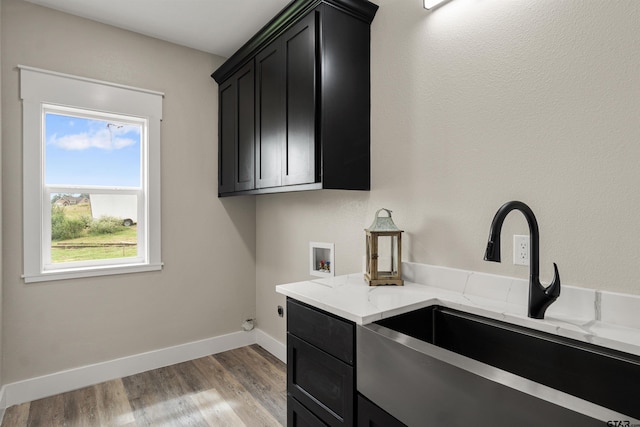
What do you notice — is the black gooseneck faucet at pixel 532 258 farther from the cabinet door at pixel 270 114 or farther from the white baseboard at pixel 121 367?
the white baseboard at pixel 121 367

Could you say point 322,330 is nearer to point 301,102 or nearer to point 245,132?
point 301,102

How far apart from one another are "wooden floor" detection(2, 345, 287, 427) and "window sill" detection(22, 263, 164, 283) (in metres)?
0.80

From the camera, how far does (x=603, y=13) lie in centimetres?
116

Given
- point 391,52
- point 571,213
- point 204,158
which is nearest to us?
point 571,213

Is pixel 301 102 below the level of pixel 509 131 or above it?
above

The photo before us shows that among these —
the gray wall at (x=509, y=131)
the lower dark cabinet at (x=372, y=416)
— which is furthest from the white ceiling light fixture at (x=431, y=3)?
the lower dark cabinet at (x=372, y=416)

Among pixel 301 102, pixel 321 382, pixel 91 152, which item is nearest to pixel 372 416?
pixel 321 382

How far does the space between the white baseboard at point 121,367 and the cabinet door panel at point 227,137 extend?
4.44 ft

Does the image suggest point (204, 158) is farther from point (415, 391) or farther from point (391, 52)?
point (415, 391)

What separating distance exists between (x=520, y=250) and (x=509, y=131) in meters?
0.48

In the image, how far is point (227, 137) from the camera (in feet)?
9.66

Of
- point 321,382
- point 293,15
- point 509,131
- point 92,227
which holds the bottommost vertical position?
point 321,382

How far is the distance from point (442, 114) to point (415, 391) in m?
1.22

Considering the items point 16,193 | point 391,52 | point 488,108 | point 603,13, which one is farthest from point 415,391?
point 16,193
